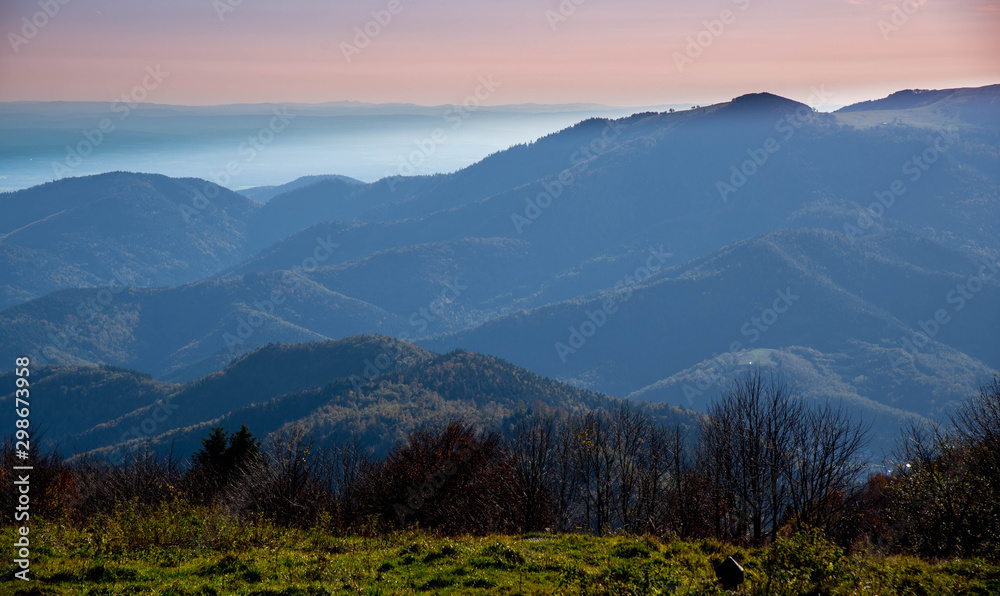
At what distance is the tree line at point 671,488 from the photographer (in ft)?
90.9

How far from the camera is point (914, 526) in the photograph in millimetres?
27359

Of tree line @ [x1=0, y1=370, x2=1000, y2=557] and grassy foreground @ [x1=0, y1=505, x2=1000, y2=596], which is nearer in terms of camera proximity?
grassy foreground @ [x1=0, y1=505, x2=1000, y2=596]

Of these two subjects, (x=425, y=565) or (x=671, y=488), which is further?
(x=671, y=488)

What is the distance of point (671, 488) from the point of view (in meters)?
49.0

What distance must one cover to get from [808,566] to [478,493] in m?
31.1

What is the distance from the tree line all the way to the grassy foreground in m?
3.72

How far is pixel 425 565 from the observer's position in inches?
794

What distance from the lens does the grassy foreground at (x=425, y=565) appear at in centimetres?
1630

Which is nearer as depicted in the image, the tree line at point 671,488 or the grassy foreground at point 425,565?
the grassy foreground at point 425,565

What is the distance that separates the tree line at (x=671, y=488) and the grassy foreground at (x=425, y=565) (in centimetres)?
372

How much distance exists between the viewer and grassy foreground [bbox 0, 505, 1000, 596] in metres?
16.3

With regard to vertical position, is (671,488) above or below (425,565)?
below

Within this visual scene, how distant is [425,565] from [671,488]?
3376 cm

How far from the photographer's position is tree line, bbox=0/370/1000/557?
90.9ft
